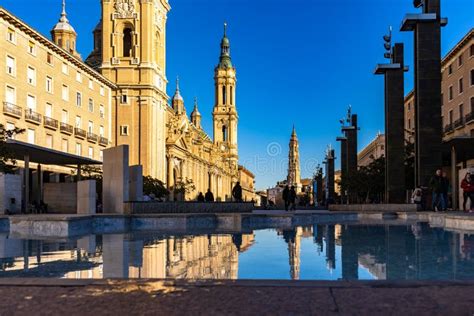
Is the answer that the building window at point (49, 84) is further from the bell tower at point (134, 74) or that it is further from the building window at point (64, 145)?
the bell tower at point (134, 74)

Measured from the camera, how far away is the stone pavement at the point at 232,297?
→ 3877 mm

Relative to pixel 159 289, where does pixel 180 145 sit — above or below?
above

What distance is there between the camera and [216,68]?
134m

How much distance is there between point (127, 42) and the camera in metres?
62.8

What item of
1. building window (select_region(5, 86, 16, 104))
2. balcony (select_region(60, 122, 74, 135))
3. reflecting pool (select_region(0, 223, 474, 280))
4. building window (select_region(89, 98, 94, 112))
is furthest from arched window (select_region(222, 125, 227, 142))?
reflecting pool (select_region(0, 223, 474, 280))

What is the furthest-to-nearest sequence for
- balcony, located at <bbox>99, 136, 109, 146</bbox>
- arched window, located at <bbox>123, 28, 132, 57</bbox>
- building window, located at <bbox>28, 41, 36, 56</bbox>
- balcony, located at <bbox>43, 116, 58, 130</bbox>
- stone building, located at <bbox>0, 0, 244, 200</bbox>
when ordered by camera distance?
arched window, located at <bbox>123, 28, 132, 57</bbox>
balcony, located at <bbox>99, 136, 109, 146</bbox>
balcony, located at <bbox>43, 116, 58, 130</bbox>
building window, located at <bbox>28, 41, 36, 56</bbox>
stone building, located at <bbox>0, 0, 244, 200</bbox>

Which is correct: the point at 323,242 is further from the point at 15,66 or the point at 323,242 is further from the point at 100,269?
the point at 15,66

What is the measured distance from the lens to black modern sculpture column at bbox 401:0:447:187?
23500 mm

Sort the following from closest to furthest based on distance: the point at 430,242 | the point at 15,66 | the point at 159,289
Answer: the point at 159,289, the point at 430,242, the point at 15,66

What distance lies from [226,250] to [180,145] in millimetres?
66700

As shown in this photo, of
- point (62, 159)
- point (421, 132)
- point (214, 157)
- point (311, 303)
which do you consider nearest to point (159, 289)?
point (311, 303)

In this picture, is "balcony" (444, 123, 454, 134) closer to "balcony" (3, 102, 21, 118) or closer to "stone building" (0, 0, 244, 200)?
"stone building" (0, 0, 244, 200)

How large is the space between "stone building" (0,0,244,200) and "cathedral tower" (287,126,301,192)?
77.3m

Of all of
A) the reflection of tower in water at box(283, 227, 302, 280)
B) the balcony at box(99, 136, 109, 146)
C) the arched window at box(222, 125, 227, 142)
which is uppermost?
the arched window at box(222, 125, 227, 142)
